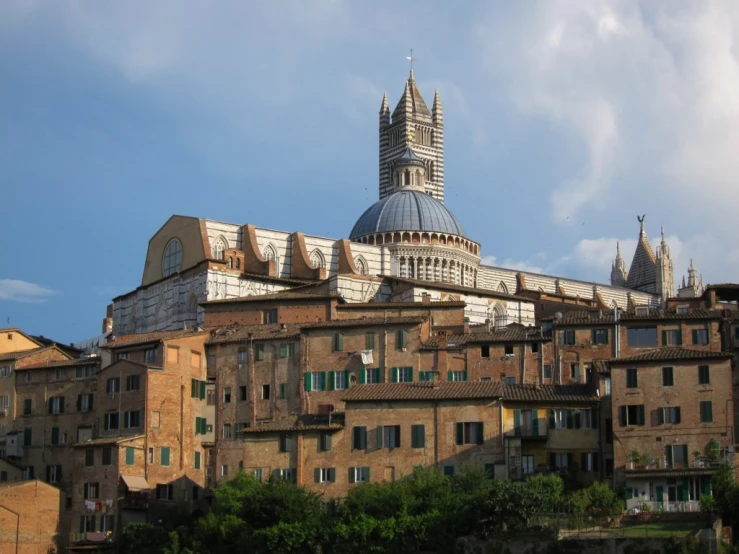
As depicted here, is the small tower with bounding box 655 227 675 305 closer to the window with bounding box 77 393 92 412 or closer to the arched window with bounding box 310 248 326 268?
the arched window with bounding box 310 248 326 268

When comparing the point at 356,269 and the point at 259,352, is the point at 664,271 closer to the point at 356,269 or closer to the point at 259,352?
the point at 356,269

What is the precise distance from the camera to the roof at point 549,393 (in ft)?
178

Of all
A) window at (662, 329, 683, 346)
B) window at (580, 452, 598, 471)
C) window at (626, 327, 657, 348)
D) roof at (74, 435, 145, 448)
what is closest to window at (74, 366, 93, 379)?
roof at (74, 435, 145, 448)

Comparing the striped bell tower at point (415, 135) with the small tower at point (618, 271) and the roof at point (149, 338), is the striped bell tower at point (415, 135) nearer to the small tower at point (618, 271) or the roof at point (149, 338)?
the small tower at point (618, 271)

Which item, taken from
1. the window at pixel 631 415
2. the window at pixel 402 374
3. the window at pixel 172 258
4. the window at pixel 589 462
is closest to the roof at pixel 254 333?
the window at pixel 402 374

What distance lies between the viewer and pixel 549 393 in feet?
181

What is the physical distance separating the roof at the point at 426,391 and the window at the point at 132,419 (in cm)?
929

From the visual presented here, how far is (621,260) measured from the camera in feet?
481

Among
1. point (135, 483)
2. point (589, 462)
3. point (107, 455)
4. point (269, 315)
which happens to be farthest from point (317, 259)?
point (589, 462)

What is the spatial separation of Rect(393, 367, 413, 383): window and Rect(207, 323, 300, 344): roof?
4.65m

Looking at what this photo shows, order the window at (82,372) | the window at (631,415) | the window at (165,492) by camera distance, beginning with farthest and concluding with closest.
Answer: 1. the window at (82,372)
2. the window at (165,492)
3. the window at (631,415)

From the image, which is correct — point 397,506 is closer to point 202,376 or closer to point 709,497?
point 709,497

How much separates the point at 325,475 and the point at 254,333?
33.3ft

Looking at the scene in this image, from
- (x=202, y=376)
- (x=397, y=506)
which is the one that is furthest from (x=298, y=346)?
(x=397, y=506)
